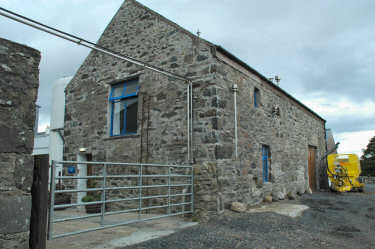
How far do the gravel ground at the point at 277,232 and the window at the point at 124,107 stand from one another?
13.6ft

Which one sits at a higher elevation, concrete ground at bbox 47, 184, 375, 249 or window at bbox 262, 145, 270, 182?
window at bbox 262, 145, 270, 182

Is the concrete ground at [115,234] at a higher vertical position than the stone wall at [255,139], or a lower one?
lower

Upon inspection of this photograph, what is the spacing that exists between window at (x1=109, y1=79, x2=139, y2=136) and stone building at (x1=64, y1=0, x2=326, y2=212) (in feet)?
0.11

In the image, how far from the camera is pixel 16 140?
3.53 metres

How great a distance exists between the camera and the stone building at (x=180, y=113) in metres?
7.55

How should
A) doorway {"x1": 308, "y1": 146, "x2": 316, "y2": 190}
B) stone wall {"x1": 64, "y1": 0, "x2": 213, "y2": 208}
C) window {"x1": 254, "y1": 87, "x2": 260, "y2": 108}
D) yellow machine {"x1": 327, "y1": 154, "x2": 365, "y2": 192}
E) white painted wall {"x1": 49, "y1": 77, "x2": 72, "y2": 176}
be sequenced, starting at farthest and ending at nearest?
white painted wall {"x1": 49, "y1": 77, "x2": 72, "y2": 176}
doorway {"x1": 308, "y1": 146, "x2": 316, "y2": 190}
yellow machine {"x1": 327, "y1": 154, "x2": 365, "y2": 192}
window {"x1": 254, "y1": 87, "x2": 260, "y2": 108}
stone wall {"x1": 64, "y1": 0, "x2": 213, "y2": 208}

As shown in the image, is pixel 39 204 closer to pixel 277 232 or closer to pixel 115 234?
pixel 115 234

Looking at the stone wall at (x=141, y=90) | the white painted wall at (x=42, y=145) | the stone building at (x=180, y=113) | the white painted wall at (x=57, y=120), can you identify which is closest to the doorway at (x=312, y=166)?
the stone building at (x=180, y=113)

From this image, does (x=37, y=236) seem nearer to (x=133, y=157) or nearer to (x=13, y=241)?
(x=13, y=241)

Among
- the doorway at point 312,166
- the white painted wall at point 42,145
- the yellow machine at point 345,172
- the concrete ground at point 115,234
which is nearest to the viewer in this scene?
the concrete ground at point 115,234

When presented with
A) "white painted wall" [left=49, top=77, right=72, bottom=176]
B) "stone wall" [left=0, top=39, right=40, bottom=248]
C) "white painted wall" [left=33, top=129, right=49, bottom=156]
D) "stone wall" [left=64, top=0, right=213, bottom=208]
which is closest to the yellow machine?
"stone wall" [left=64, top=0, right=213, bottom=208]

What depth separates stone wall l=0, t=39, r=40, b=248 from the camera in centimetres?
340

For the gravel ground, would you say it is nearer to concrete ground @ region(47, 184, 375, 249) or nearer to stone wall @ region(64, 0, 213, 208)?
concrete ground @ region(47, 184, 375, 249)

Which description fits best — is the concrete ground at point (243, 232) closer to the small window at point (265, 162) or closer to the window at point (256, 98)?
the small window at point (265, 162)
